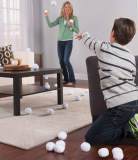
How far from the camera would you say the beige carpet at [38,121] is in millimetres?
1840

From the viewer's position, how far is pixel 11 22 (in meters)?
5.54

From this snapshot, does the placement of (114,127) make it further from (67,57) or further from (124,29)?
(67,57)

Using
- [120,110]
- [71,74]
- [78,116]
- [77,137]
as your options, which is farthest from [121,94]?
[71,74]

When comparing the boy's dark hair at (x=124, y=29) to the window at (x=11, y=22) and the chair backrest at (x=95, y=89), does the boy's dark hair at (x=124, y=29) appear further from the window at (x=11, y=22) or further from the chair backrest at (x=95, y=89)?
the window at (x=11, y=22)

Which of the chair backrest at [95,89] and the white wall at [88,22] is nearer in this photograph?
the chair backrest at [95,89]

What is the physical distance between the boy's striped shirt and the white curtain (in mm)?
3993

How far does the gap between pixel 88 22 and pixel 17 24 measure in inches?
60.0

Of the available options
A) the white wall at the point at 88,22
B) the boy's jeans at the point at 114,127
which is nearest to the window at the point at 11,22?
the white wall at the point at 88,22

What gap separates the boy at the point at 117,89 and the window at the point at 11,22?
161 inches

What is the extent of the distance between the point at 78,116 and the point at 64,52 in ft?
8.48

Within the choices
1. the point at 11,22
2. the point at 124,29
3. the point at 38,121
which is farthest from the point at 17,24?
the point at 124,29

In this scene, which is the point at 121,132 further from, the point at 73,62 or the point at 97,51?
the point at 73,62

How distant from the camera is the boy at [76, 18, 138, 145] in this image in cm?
Result: 164

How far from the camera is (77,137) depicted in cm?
191
